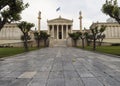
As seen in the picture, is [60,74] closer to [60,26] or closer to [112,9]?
[112,9]

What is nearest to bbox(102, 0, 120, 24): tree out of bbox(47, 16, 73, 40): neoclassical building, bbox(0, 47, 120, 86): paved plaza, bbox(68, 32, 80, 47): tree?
bbox(0, 47, 120, 86): paved plaza

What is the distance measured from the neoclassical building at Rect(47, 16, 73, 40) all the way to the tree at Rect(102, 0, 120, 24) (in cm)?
7676

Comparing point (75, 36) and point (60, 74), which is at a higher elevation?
point (75, 36)

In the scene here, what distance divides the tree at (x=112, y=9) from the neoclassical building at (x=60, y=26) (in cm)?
7676

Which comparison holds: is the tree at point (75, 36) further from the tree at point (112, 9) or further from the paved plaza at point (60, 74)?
the paved plaza at point (60, 74)

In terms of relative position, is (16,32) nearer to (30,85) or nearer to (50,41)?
(50,41)

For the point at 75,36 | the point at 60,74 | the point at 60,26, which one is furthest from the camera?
the point at 60,26

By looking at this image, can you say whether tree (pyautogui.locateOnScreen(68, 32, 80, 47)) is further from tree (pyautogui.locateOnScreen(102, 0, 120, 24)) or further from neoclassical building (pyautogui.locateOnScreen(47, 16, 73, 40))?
tree (pyautogui.locateOnScreen(102, 0, 120, 24))

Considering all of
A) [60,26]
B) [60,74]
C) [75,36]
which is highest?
[60,26]

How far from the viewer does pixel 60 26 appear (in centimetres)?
10700

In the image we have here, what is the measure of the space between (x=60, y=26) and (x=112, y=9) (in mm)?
81068

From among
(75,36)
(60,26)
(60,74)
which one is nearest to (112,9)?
(60,74)

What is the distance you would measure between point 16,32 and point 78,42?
44.8 metres

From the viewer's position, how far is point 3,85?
7.02 metres
